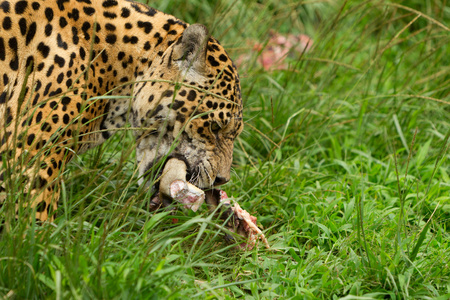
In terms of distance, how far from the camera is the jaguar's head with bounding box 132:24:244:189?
3.65 meters

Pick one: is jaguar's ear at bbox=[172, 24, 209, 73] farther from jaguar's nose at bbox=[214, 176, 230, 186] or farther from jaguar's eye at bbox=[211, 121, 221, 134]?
jaguar's nose at bbox=[214, 176, 230, 186]

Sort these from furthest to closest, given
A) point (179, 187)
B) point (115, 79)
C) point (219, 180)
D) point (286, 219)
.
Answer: point (286, 219) < point (219, 180) < point (115, 79) < point (179, 187)

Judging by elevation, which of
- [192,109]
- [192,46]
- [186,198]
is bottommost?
[186,198]

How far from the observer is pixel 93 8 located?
363 cm

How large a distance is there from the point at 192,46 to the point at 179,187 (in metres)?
0.96

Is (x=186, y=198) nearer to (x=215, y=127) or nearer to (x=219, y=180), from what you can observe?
(x=219, y=180)

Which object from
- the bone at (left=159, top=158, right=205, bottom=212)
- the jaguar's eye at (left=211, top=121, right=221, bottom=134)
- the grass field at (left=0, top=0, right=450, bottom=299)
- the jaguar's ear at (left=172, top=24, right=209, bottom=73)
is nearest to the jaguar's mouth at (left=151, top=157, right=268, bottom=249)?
the bone at (left=159, top=158, right=205, bottom=212)

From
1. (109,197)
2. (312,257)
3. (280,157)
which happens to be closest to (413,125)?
(280,157)

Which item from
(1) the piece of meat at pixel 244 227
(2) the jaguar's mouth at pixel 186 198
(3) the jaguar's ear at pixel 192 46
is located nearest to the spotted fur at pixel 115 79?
(3) the jaguar's ear at pixel 192 46

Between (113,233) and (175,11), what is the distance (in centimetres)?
433

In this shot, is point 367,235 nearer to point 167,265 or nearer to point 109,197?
point 167,265

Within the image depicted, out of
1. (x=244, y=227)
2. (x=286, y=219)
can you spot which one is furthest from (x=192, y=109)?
(x=286, y=219)

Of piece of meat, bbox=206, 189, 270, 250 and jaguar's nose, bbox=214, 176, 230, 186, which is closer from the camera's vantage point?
piece of meat, bbox=206, 189, 270, 250

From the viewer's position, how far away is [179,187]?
356 centimetres
